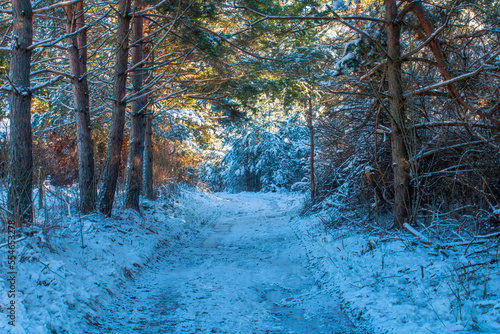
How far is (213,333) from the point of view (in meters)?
3.79

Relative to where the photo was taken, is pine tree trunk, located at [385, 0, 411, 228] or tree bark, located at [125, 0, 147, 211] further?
tree bark, located at [125, 0, 147, 211]

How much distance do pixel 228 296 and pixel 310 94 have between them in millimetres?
7058

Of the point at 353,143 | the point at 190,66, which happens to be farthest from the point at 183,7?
the point at 353,143

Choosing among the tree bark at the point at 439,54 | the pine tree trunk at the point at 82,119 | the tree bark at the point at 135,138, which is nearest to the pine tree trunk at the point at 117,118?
the pine tree trunk at the point at 82,119

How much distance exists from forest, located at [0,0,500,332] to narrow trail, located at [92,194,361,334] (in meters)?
1.89

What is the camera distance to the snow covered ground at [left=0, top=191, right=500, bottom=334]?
12.3ft

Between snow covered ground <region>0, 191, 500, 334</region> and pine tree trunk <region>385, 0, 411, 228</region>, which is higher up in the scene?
pine tree trunk <region>385, 0, 411, 228</region>

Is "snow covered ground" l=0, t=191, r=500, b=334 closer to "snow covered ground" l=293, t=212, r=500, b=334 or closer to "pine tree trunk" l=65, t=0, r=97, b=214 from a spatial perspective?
"snow covered ground" l=293, t=212, r=500, b=334

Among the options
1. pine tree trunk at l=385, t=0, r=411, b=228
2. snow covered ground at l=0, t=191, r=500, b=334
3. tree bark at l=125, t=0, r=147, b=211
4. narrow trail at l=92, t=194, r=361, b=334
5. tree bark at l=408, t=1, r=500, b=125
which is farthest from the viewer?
tree bark at l=125, t=0, r=147, b=211

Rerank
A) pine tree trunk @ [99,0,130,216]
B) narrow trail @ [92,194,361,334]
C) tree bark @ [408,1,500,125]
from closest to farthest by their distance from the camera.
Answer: narrow trail @ [92,194,361,334] < tree bark @ [408,1,500,125] < pine tree trunk @ [99,0,130,216]

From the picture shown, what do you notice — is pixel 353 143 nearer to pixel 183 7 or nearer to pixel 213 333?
pixel 183 7

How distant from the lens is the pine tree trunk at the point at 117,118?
27.6 feet

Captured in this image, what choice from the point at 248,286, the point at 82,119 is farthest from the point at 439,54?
the point at 82,119

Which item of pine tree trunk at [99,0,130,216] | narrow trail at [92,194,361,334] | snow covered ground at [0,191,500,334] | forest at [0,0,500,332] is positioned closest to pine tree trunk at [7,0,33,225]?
forest at [0,0,500,332]
